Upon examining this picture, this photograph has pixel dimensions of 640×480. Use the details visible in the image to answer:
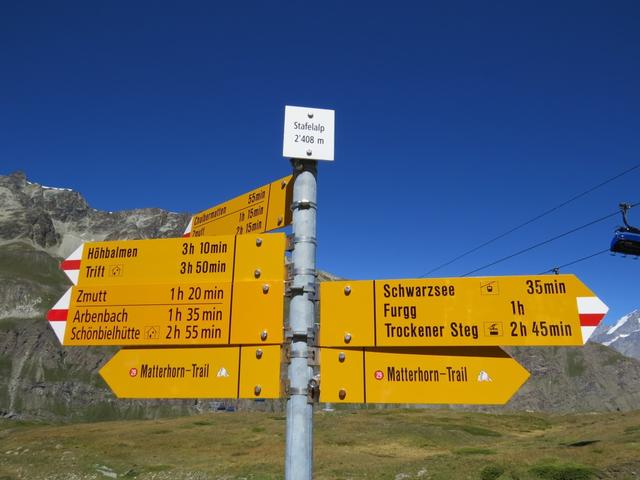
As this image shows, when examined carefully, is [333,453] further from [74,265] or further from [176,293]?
[176,293]

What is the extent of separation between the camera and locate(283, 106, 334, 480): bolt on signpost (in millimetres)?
4832

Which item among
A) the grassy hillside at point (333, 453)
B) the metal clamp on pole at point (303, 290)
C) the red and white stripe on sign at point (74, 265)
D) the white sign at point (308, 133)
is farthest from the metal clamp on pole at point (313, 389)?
the grassy hillside at point (333, 453)

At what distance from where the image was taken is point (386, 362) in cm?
550

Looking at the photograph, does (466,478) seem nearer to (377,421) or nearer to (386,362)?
(386,362)

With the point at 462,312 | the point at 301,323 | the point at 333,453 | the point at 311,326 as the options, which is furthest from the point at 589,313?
the point at 333,453

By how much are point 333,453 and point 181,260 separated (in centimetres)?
5801

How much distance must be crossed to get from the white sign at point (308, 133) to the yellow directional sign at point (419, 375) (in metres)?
2.11

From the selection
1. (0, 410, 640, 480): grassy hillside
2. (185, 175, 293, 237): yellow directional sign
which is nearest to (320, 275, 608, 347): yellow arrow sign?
(185, 175, 293, 237): yellow directional sign

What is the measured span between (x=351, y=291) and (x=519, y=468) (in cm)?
3947

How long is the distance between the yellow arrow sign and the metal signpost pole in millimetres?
424

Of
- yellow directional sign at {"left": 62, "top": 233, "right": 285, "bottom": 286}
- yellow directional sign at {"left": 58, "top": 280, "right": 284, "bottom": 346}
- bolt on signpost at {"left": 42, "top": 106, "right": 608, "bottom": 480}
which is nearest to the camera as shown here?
bolt on signpost at {"left": 42, "top": 106, "right": 608, "bottom": 480}

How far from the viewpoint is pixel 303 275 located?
17.2ft

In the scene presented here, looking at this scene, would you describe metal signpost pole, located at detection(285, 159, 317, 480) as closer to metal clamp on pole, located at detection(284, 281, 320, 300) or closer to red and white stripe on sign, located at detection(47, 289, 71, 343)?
metal clamp on pole, located at detection(284, 281, 320, 300)

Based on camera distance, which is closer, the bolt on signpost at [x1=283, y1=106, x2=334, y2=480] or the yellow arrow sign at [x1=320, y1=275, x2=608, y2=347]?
the bolt on signpost at [x1=283, y1=106, x2=334, y2=480]
